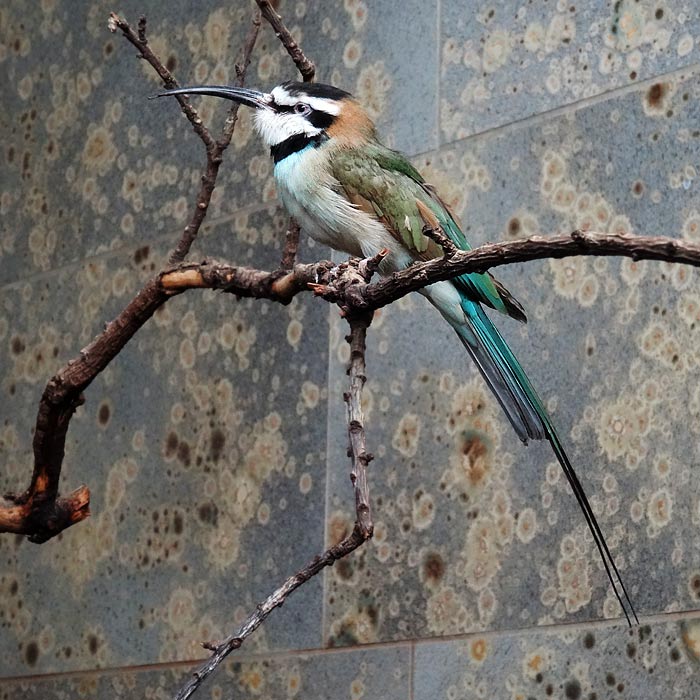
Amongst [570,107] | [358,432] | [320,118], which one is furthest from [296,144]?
[358,432]

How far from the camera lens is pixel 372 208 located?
2709 mm

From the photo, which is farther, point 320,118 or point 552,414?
point 552,414

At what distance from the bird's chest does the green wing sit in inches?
0.7

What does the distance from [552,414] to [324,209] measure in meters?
0.60

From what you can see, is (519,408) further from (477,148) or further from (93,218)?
(93,218)

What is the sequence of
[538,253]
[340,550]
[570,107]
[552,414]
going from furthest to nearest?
[570,107]
[552,414]
[340,550]
[538,253]

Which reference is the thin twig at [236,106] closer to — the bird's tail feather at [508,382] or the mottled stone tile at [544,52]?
the bird's tail feather at [508,382]

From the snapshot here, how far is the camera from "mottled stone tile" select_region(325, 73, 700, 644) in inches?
109

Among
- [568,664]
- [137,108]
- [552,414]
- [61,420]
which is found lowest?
[568,664]

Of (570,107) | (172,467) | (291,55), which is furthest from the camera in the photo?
(172,467)

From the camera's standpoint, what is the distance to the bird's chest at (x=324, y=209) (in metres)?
2.69

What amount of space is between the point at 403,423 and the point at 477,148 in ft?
1.89

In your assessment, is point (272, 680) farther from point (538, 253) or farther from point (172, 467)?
point (538, 253)

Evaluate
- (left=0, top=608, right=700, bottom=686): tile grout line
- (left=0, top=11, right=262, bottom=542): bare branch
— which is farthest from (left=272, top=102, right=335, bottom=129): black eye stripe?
(left=0, top=608, right=700, bottom=686): tile grout line
